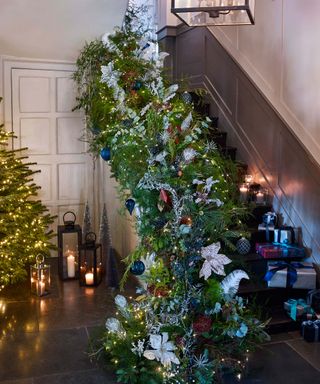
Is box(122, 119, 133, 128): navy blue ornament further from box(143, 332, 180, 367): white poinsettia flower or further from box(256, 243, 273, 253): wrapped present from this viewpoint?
box(256, 243, 273, 253): wrapped present

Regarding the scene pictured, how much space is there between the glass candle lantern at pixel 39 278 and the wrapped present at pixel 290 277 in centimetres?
221

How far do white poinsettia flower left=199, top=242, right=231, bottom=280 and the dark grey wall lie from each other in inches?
77.9

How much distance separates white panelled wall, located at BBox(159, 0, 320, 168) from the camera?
4.56 meters

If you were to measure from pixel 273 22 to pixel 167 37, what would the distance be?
2.50 metres

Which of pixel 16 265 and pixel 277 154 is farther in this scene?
pixel 277 154

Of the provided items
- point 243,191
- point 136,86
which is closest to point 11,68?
point 136,86

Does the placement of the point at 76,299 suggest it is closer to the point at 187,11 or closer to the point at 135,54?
the point at 135,54

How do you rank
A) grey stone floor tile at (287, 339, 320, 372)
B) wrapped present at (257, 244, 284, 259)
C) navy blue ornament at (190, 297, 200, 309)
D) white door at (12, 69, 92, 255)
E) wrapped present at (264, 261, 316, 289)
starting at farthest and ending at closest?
white door at (12, 69, 92, 255), wrapped present at (257, 244, 284, 259), wrapped present at (264, 261, 316, 289), grey stone floor tile at (287, 339, 320, 372), navy blue ornament at (190, 297, 200, 309)

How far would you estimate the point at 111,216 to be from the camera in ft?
20.3

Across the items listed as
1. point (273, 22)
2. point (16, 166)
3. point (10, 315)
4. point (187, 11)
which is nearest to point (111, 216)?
point (16, 166)

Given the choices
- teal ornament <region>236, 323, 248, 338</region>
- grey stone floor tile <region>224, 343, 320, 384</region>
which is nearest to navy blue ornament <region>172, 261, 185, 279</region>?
teal ornament <region>236, 323, 248, 338</region>

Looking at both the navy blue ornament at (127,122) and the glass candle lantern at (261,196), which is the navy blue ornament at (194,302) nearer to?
the navy blue ornament at (127,122)

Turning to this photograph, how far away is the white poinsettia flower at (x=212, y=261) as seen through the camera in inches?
112

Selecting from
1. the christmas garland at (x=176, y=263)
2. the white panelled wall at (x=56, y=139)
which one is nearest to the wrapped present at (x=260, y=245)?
the christmas garland at (x=176, y=263)
